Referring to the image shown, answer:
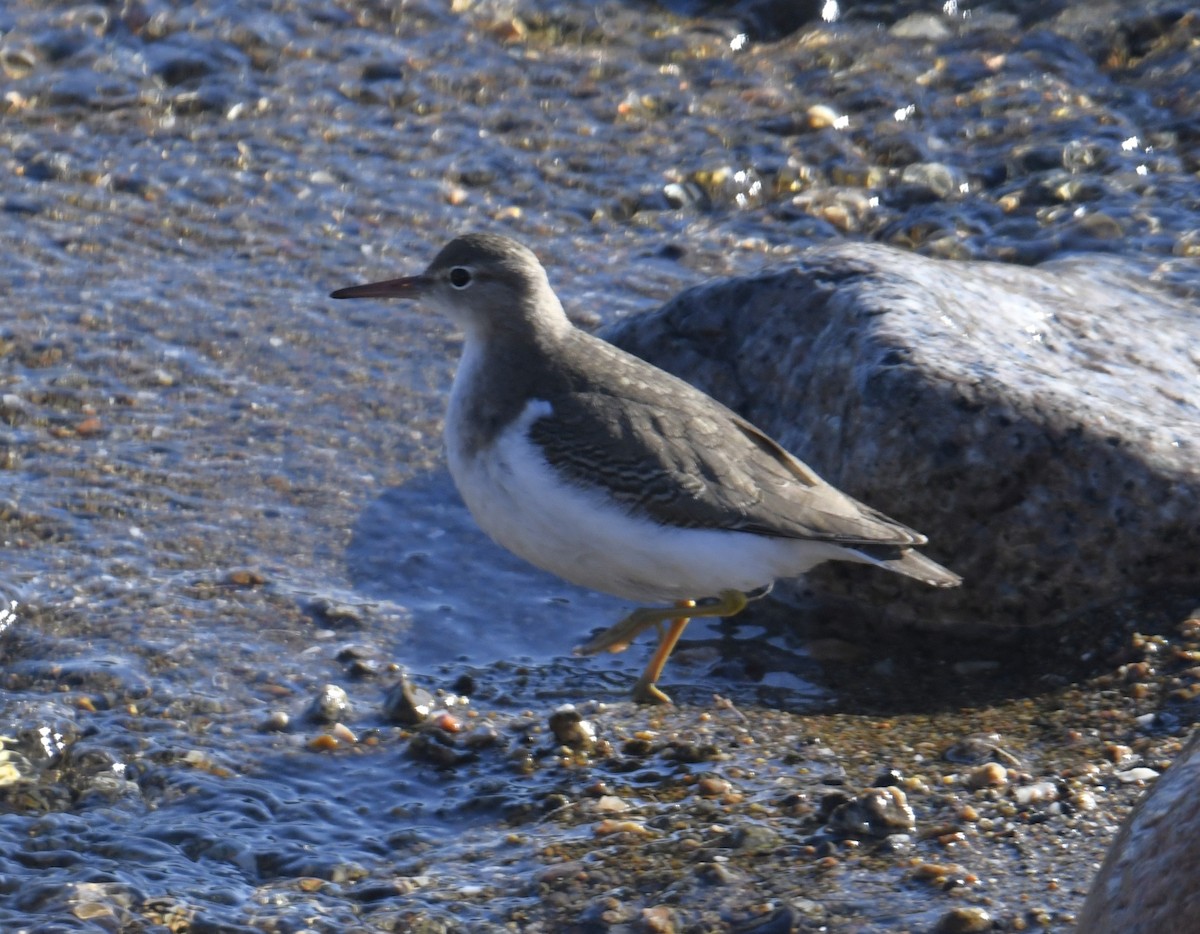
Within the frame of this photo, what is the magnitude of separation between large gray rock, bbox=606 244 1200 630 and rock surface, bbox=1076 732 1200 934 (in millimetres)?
2396

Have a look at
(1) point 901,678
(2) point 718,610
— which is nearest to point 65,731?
Answer: (2) point 718,610

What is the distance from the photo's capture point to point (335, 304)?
27.6ft

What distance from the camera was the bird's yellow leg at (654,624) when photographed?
5.92 m

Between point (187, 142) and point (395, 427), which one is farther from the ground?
point (187, 142)

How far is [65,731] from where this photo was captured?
5.20m

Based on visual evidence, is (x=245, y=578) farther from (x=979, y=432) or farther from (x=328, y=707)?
(x=979, y=432)

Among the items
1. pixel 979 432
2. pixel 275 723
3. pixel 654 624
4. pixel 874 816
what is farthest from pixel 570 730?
pixel 979 432

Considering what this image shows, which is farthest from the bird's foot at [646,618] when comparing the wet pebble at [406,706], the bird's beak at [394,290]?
the bird's beak at [394,290]

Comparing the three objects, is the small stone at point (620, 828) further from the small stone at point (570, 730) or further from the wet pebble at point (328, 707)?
the wet pebble at point (328, 707)

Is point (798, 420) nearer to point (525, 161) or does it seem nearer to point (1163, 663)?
point (1163, 663)

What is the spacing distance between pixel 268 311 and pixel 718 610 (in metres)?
3.24

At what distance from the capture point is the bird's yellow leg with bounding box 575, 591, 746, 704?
592cm

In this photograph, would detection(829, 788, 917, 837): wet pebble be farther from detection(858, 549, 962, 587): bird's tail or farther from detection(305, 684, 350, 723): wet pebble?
detection(305, 684, 350, 723): wet pebble

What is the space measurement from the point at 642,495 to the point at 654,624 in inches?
27.1
